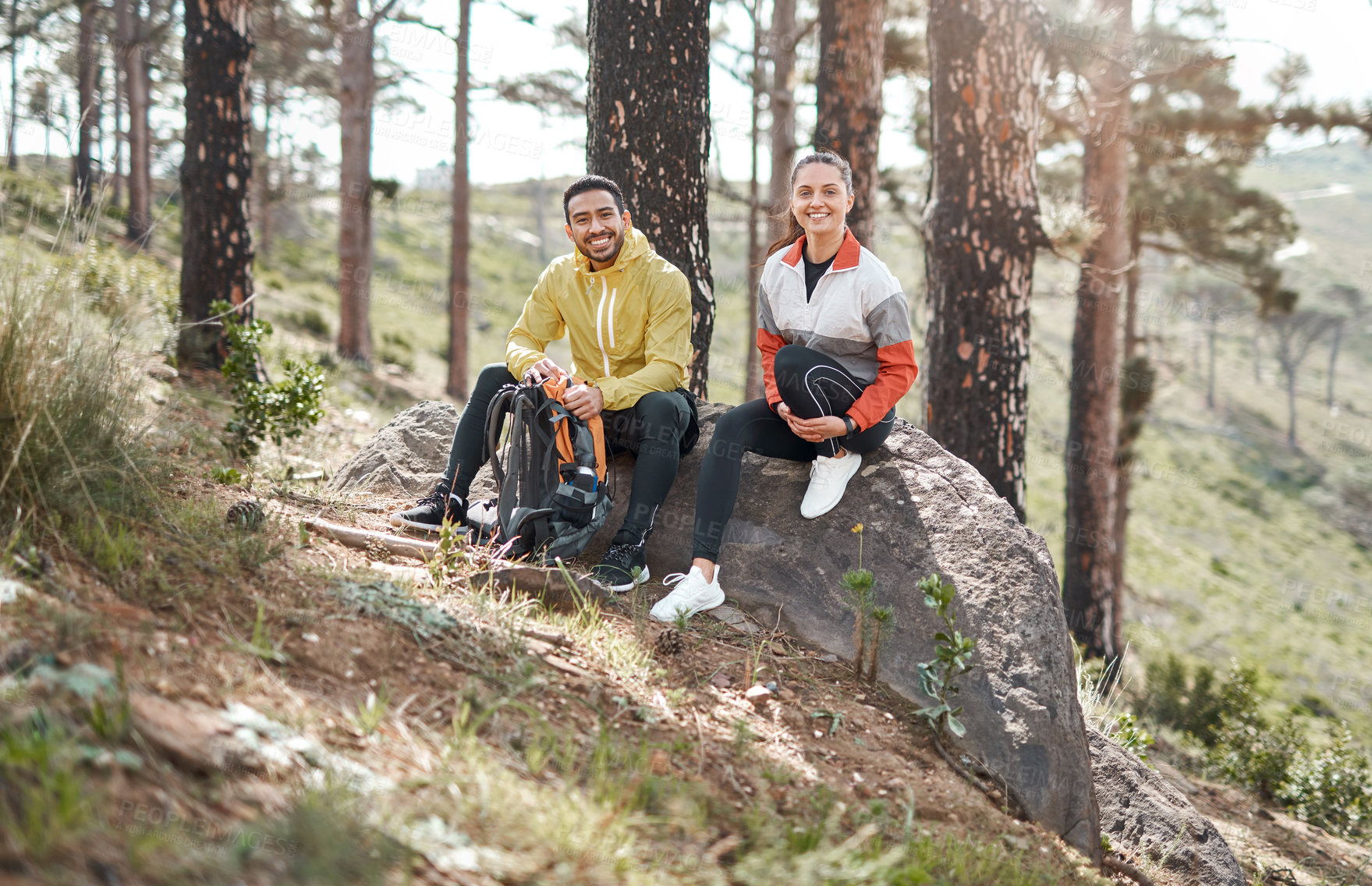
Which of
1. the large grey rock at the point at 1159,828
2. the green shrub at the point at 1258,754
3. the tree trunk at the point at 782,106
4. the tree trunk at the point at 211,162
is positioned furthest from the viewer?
the tree trunk at the point at 782,106

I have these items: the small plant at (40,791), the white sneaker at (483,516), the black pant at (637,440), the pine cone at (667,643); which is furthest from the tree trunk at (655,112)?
the small plant at (40,791)

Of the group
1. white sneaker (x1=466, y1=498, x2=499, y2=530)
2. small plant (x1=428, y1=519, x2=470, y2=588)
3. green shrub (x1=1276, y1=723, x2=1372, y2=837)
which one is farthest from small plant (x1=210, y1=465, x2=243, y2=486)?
green shrub (x1=1276, y1=723, x2=1372, y2=837)

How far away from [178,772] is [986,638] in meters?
2.45

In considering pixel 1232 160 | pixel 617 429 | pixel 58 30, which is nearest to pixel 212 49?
pixel 617 429

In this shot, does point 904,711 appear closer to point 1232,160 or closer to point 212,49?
point 212,49

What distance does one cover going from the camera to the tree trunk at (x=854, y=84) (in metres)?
6.95

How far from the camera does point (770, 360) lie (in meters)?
3.60

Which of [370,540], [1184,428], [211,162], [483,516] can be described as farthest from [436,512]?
[1184,428]

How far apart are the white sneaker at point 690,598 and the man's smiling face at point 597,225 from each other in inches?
55.2

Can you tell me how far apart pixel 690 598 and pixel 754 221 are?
27.7ft

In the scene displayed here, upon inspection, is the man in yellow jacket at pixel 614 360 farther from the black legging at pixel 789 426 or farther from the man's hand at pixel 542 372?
the black legging at pixel 789 426

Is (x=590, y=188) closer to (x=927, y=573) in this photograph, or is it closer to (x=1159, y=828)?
(x=927, y=573)

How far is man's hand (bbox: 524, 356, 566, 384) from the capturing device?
Result: 11.3 ft

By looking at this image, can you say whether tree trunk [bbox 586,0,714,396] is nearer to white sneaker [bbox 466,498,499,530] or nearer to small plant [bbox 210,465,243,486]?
white sneaker [bbox 466,498,499,530]
